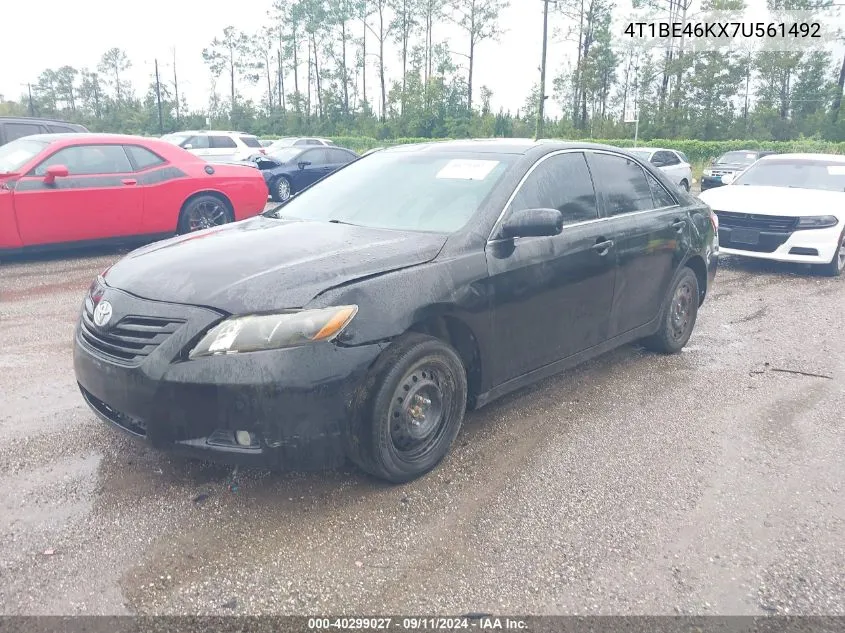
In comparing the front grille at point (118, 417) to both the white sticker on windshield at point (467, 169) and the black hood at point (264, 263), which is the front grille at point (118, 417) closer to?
the black hood at point (264, 263)

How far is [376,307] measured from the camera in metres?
2.88

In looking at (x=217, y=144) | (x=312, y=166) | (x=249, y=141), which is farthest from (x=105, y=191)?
(x=249, y=141)

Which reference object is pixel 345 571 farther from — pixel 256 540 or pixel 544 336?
pixel 544 336

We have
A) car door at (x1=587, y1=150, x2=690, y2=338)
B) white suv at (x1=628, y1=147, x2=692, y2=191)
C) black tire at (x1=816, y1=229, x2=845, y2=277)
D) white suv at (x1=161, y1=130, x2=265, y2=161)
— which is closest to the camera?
car door at (x1=587, y1=150, x2=690, y2=338)

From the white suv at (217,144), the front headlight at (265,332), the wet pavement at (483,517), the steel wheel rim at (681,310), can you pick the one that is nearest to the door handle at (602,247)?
the wet pavement at (483,517)

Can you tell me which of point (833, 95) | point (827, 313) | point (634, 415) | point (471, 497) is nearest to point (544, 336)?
point (634, 415)

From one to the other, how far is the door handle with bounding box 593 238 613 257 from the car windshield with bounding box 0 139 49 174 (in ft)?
22.0

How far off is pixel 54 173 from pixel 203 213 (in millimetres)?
1931

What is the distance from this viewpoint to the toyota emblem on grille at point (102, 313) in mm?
2938

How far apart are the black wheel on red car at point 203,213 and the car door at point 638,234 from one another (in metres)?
6.00

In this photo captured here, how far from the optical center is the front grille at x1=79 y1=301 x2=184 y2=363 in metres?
2.74

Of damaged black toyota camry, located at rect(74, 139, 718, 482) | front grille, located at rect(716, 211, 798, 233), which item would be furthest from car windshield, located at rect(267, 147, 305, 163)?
damaged black toyota camry, located at rect(74, 139, 718, 482)

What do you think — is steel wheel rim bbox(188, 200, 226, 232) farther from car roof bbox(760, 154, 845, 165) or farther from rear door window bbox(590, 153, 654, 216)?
car roof bbox(760, 154, 845, 165)

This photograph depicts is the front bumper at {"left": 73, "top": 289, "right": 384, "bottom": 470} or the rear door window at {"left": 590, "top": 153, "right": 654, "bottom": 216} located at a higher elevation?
the rear door window at {"left": 590, "top": 153, "right": 654, "bottom": 216}
